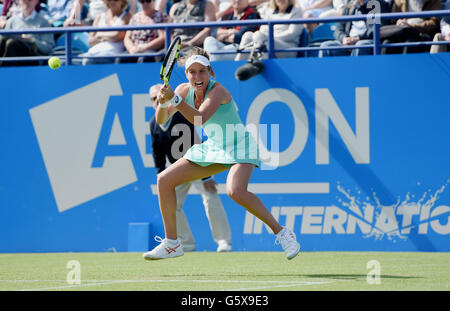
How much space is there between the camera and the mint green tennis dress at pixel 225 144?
8148 mm

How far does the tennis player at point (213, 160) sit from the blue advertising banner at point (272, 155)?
2.85 m

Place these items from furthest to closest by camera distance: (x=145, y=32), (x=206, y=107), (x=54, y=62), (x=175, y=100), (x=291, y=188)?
(x=145, y=32) < (x=54, y=62) < (x=291, y=188) < (x=206, y=107) < (x=175, y=100)

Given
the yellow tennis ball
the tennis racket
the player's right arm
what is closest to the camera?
the player's right arm

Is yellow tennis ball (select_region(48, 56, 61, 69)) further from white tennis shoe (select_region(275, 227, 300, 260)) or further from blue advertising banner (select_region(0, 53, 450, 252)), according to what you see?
white tennis shoe (select_region(275, 227, 300, 260))

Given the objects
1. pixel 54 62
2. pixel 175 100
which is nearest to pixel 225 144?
pixel 175 100

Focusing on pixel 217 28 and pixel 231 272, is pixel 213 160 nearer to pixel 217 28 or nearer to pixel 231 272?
pixel 231 272

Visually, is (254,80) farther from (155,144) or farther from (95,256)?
(95,256)

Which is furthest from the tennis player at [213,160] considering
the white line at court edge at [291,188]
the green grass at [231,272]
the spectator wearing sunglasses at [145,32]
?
the spectator wearing sunglasses at [145,32]

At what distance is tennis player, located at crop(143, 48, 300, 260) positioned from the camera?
318 inches

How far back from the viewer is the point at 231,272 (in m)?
8.43

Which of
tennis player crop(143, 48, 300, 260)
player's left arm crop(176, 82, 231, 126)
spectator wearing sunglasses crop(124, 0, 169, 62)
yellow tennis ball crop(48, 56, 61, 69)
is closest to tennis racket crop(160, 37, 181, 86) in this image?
tennis player crop(143, 48, 300, 260)

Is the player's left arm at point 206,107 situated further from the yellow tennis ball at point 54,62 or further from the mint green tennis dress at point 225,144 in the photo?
the yellow tennis ball at point 54,62

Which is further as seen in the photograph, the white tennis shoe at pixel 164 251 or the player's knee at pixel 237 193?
the white tennis shoe at pixel 164 251

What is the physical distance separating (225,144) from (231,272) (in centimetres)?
122
